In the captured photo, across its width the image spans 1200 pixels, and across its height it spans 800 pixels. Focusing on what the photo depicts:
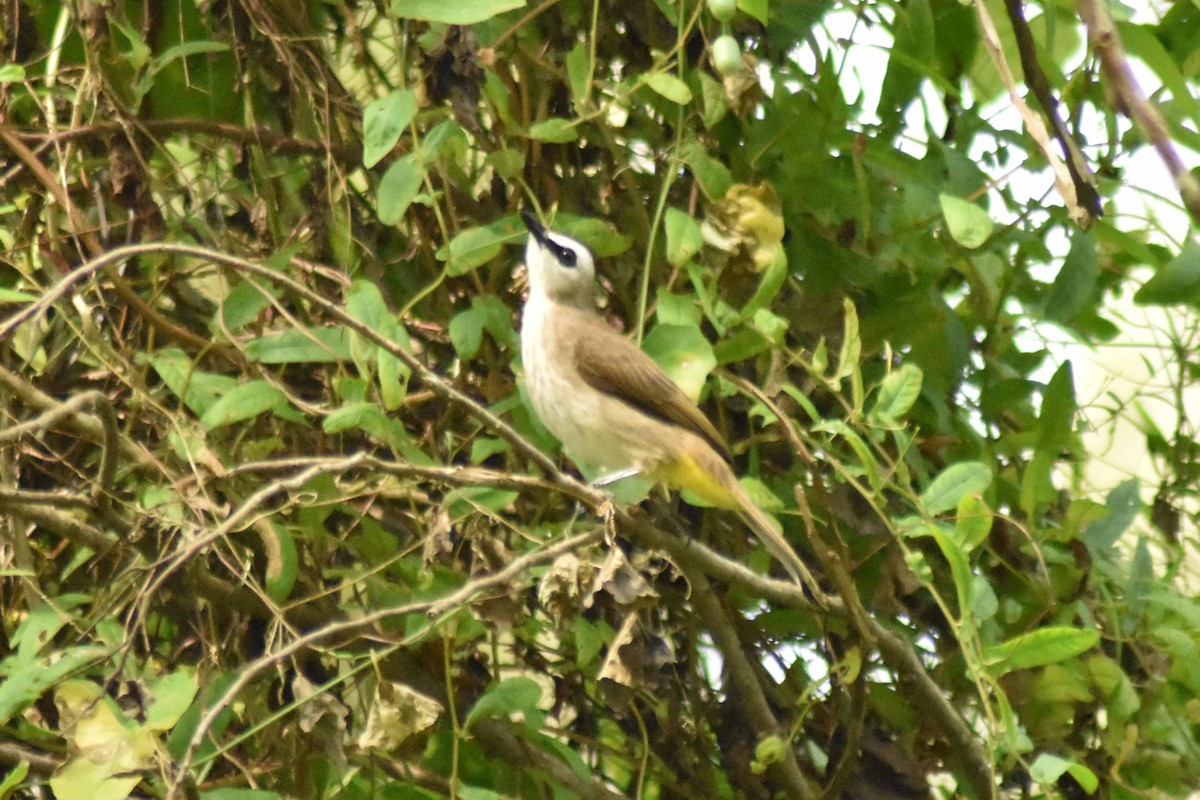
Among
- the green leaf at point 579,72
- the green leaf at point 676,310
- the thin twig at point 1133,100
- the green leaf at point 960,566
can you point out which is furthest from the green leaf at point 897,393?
the thin twig at point 1133,100

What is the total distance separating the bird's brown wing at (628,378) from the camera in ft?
8.75

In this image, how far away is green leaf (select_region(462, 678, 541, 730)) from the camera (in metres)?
2.12

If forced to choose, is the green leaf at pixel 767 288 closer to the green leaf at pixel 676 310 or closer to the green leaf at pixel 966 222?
the green leaf at pixel 676 310

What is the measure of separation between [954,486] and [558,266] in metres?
0.95

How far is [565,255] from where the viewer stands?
2750 mm

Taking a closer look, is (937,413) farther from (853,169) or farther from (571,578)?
(571,578)

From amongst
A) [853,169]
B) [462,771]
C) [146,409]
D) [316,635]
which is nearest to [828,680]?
[462,771]

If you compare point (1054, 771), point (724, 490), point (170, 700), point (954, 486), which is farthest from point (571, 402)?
point (1054, 771)

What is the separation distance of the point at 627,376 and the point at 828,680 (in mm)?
713

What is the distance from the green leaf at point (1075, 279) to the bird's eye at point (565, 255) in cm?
88

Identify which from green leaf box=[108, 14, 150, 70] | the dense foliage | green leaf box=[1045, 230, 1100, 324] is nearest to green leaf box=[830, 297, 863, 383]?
the dense foliage

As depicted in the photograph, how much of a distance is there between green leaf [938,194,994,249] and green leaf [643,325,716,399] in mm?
407

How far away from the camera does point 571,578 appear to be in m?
1.98

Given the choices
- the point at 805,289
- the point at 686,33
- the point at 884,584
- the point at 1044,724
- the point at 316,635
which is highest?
the point at 686,33
